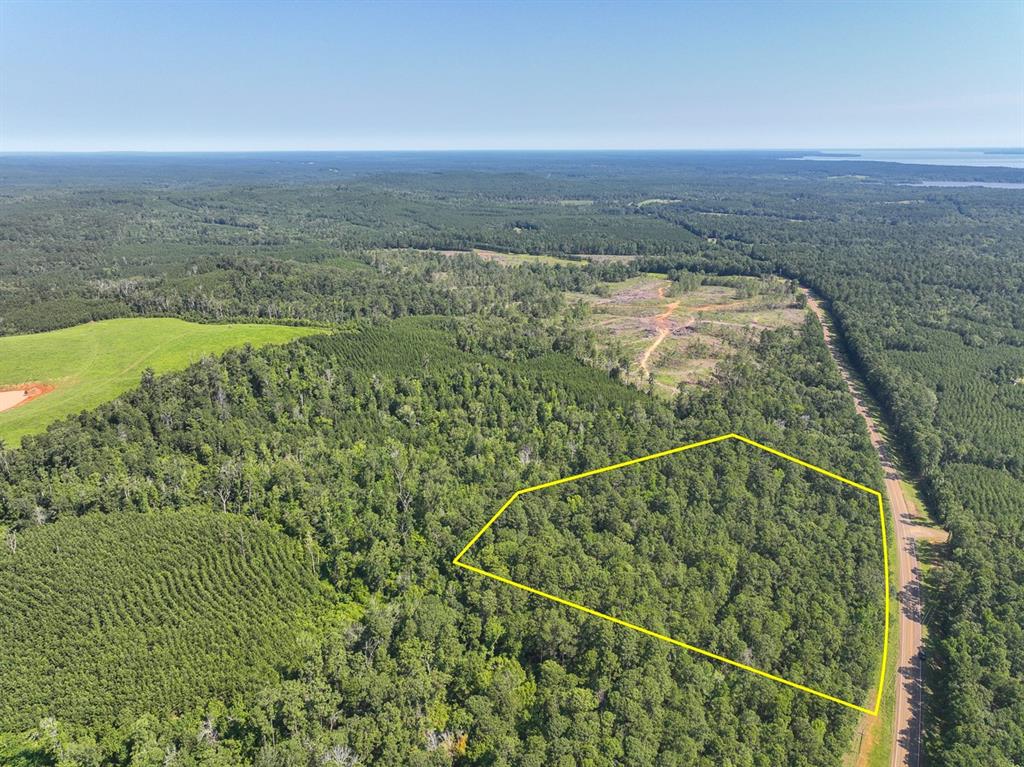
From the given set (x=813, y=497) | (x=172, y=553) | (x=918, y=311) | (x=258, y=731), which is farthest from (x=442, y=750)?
(x=918, y=311)

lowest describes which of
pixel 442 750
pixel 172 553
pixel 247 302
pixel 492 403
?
pixel 442 750

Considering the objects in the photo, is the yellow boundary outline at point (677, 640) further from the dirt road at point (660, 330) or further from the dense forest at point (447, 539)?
the dirt road at point (660, 330)

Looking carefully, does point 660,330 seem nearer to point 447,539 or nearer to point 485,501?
point 485,501

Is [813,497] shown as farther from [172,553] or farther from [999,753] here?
[172,553]

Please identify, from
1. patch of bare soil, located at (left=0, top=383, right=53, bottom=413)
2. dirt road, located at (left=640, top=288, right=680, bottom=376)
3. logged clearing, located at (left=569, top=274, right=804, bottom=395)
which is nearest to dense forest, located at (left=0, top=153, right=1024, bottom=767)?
logged clearing, located at (left=569, top=274, right=804, bottom=395)

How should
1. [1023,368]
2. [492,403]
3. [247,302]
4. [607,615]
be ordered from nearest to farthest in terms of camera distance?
1. [607,615]
2. [492,403]
3. [1023,368]
4. [247,302]

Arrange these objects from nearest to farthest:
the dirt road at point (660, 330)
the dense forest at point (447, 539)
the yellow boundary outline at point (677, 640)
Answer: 1. the dense forest at point (447, 539)
2. the yellow boundary outline at point (677, 640)
3. the dirt road at point (660, 330)

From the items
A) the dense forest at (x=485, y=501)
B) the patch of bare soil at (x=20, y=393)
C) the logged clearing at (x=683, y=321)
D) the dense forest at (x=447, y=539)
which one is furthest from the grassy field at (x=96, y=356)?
the logged clearing at (x=683, y=321)

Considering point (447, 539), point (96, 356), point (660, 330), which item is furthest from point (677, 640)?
point (96, 356)
